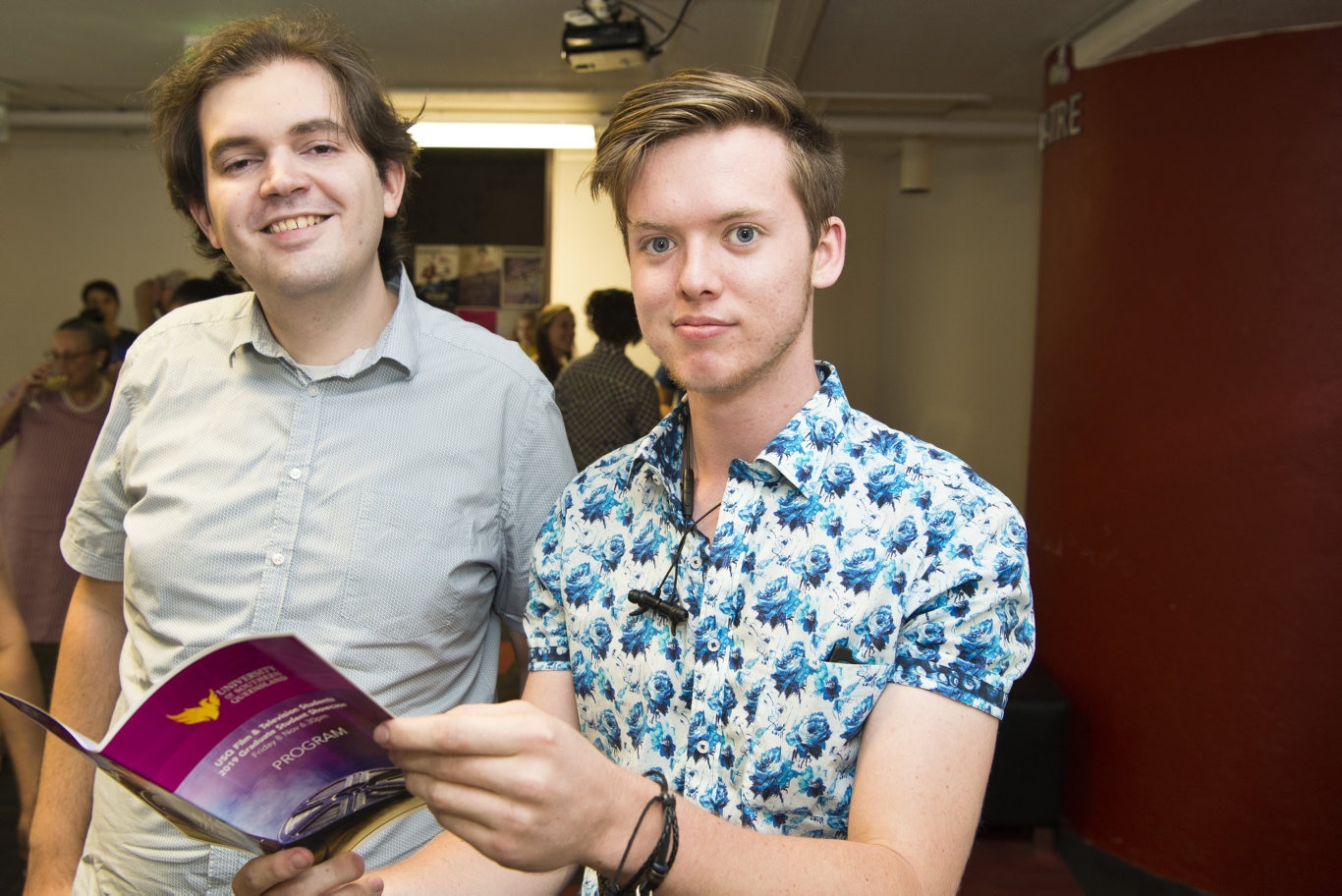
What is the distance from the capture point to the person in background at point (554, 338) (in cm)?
637

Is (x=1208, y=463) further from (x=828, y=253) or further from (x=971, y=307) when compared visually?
(x=971, y=307)

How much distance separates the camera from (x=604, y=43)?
170 inches

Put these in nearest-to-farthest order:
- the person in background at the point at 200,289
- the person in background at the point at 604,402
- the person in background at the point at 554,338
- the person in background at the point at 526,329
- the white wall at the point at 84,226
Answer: the person in background at the point at 200,289 < the person in background at the point at 604,402 < the person in background at the point at 554,338 < the person in background at the point at 526,329 < the white wall at the point at 84,226

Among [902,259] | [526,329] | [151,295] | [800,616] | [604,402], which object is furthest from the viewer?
[902,259]

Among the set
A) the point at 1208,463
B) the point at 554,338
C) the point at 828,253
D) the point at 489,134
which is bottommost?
the point at 1208,463

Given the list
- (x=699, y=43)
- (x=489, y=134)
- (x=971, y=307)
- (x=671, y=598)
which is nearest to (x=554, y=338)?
(x=489, y=134)

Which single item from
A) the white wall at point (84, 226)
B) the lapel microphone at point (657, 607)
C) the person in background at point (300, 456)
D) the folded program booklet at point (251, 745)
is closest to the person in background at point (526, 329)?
the white wall at point (84, 226)

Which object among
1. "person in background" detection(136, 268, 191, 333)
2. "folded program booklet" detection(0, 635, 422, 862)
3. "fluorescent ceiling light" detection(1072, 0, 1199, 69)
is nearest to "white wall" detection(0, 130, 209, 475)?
"person in background" detection(136, 268, 191, 333)

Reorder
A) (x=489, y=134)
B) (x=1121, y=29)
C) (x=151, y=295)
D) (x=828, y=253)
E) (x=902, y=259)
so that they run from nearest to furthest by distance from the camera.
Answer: (x=828, y=253), (x=1121, y=29), (x=489, y=134), (x=151, y=295), (x=902, y=259)

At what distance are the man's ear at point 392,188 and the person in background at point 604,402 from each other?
277 cm

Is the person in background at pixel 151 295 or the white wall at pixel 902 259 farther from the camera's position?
the white wall at pixel 902 259

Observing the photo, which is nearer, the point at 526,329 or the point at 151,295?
the point at 151,295

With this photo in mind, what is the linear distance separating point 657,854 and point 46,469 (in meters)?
4.29

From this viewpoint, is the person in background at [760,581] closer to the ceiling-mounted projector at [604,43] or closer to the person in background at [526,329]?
the ceiling-mounted projector at [604,43]
